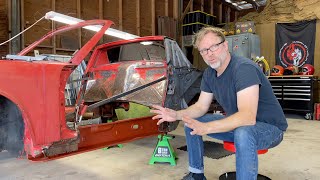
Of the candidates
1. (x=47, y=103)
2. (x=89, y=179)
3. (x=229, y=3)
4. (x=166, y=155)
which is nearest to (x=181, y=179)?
(x=166, y=155)

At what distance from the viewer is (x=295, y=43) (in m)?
8.20

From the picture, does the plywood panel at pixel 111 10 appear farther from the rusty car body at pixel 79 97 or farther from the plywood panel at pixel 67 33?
the rusty car body at pixel 79 97

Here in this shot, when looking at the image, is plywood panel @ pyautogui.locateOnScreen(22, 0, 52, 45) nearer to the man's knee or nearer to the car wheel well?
the car wheel well

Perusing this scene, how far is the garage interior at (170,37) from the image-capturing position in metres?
2.80

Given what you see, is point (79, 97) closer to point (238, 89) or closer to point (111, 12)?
point (238, 89)

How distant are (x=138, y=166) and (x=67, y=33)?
4783 millimetres

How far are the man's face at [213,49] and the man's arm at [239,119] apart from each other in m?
0.32

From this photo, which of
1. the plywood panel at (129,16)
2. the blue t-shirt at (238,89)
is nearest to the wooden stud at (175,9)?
the plywood panel at (129,16)

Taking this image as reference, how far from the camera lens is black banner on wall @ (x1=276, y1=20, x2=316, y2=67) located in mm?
7949

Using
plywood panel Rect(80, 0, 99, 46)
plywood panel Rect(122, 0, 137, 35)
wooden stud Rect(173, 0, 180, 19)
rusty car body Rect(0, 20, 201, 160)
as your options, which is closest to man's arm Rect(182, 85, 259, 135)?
rusty car body Rect(0, 20, 201, 160)

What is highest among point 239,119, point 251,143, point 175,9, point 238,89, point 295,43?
point 175,9

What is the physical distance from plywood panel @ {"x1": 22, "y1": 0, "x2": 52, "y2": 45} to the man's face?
5210 millimetres

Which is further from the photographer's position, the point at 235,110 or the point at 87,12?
the point at 87,12

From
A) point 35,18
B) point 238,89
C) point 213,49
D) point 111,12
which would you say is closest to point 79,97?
point 213,49
